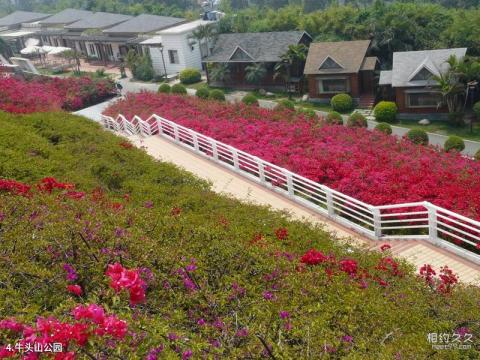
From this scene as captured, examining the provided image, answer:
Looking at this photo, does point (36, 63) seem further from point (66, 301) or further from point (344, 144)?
point (66, 301)

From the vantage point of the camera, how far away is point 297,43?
41.5 m

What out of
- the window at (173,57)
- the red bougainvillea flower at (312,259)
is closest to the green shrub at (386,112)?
the window at (173,57)

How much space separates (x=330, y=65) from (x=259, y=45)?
877 centimetres

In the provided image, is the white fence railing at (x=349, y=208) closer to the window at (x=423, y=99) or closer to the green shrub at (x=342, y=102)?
the green shrub at (x=342, y=102)

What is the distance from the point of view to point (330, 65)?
3672 centimetres

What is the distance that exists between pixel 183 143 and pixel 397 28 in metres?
27.6

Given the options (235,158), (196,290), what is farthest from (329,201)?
(196,290)

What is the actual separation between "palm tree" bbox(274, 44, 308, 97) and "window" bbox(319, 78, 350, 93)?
3.30 meters

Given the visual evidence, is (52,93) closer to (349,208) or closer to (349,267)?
(349,208)

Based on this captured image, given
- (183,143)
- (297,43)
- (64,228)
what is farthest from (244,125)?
(297,43)

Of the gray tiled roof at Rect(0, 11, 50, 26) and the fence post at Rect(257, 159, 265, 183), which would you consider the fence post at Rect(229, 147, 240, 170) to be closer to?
the fence post at Rect(257, 159, 265, 183)

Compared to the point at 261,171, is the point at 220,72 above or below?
below

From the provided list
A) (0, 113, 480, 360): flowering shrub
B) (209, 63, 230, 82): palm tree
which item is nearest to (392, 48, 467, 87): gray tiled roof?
(209, 63, 230, 82): palm tree

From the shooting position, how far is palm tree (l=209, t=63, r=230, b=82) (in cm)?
4319
